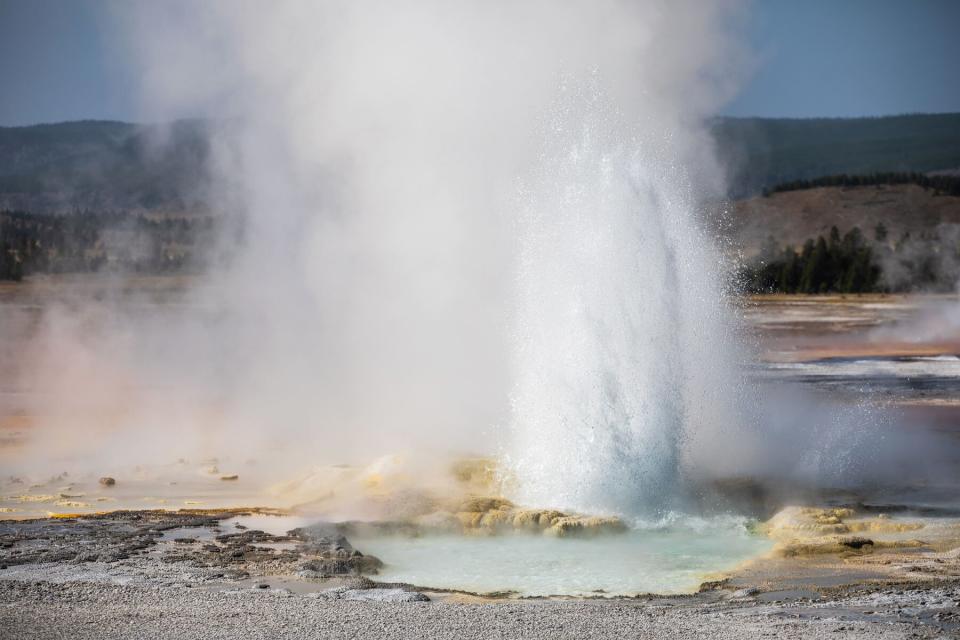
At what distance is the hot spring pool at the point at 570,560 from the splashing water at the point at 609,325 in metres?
0.70

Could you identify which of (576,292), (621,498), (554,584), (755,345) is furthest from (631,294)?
(755,345)

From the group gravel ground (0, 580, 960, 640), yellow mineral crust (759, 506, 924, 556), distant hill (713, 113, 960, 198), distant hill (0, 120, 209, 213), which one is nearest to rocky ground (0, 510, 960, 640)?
gravel ground (0, 580, 960, 640)

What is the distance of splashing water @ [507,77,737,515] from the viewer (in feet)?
30.7

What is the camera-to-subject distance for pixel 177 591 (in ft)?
22.0

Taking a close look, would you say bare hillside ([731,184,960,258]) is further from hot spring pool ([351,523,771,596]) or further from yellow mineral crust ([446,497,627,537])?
hot spring pool ([351,523,771,596])

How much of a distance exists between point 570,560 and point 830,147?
5090 inches

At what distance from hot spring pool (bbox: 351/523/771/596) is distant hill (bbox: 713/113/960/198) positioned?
279ft

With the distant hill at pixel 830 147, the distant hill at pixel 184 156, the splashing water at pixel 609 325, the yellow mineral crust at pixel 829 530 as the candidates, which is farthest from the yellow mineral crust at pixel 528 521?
the distant hill at pixel 830 147

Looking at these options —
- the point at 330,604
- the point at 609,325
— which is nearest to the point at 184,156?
the point at 609,325

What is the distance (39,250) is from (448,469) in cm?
3828

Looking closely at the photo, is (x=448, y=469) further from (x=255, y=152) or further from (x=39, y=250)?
(x=39, y=250)

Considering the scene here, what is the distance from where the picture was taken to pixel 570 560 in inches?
310

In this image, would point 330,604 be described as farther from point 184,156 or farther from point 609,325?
point 184,156

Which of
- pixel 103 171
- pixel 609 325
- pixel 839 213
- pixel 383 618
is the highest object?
pixel 103 171
